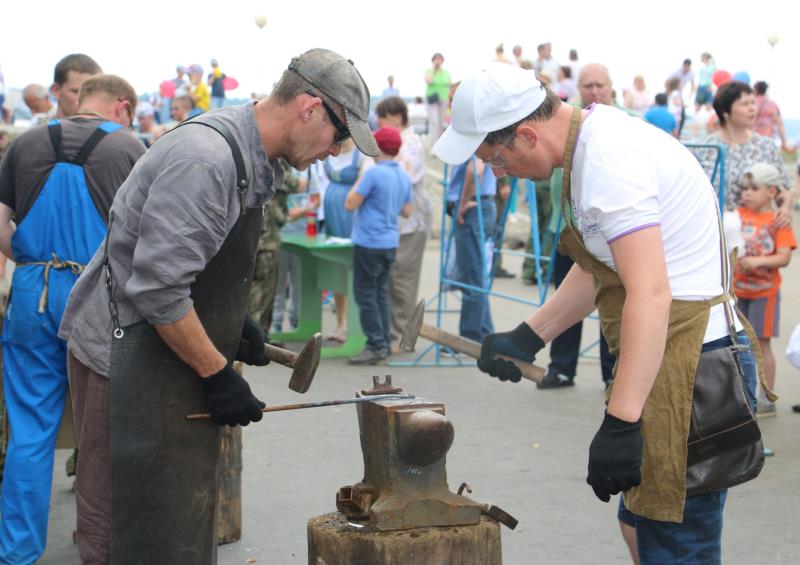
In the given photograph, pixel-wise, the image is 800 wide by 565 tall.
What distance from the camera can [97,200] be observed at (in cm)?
441

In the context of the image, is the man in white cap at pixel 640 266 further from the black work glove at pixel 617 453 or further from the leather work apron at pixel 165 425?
the leather work apron at pixel 165 425

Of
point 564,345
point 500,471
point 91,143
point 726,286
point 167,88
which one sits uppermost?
point 91,143

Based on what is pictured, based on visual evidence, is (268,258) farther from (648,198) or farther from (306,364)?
(648,198)

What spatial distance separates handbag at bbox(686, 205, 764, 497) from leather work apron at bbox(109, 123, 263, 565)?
131cm

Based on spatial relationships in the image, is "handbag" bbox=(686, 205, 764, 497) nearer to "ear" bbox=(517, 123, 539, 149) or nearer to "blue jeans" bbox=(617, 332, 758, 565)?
"blue jeans" bbox=(617, 332, 758, 565)

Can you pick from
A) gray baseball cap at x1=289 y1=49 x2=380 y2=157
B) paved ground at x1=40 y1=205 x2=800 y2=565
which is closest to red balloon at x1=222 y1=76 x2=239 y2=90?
paved ground at x1=40 y1=205 x2=800 y2=565

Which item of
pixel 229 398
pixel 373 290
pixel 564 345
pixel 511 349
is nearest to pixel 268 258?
pixel 373 290

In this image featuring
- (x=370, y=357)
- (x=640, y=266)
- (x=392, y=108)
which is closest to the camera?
(x=640, y=266)

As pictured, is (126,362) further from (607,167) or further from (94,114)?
(94,114)

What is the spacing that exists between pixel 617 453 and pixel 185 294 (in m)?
1.18

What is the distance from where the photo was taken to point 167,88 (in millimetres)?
20812

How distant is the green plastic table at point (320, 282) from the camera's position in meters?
9.09

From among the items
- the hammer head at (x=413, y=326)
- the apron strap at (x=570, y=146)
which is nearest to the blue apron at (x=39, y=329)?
the hammer head at (x=413, y=326)

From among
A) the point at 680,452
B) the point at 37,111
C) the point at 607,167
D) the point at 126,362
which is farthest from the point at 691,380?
the point at 37,111
